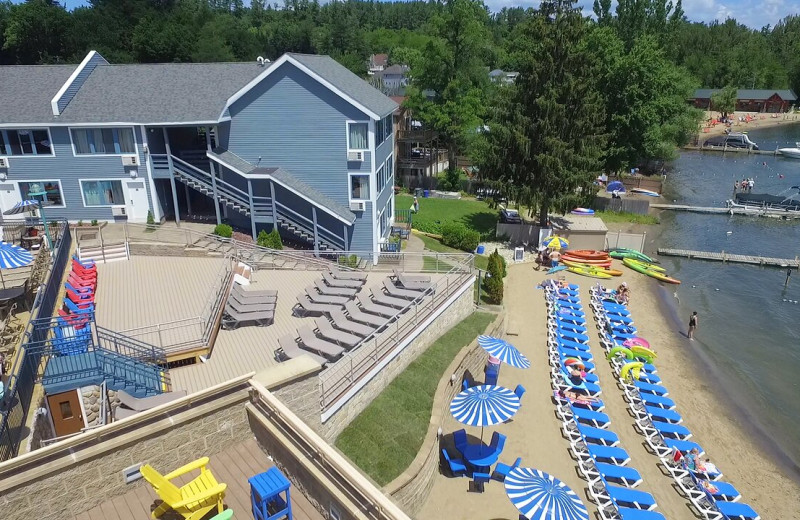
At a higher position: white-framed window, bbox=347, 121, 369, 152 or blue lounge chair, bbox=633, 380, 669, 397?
white-framed window, bbox=347, 121, 369, 152

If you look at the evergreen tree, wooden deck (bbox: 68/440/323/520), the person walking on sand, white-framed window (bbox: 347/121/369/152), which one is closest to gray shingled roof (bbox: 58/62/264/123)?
white-framed window (bbox: 347/121/369/152)

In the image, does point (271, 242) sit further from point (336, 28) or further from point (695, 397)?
point (336, 28)

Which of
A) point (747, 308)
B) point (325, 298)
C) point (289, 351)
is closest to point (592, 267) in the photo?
point (747, 308)

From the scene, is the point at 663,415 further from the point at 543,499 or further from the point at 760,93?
the point at 760,93

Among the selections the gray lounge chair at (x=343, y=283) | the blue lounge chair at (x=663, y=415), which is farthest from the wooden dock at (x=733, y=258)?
the gray lounge chair at (x=343, y=283)

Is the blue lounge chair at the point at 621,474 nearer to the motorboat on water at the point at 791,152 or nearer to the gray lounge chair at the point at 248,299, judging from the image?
the gray lounge chair at the point at 248,299

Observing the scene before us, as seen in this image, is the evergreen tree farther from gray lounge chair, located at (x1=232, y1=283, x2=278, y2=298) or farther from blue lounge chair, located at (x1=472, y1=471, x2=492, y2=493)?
blue lounge chair, located at (x1=472, y1=471, x2=492, y2=493)
